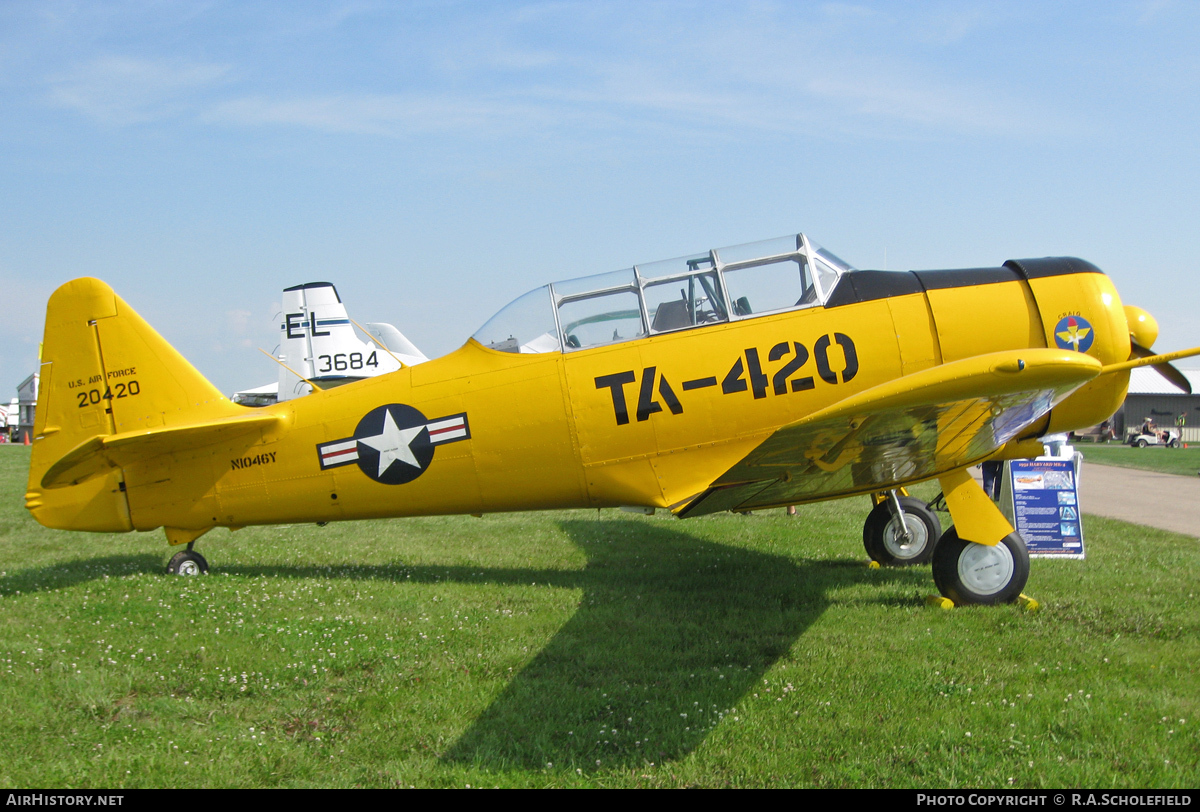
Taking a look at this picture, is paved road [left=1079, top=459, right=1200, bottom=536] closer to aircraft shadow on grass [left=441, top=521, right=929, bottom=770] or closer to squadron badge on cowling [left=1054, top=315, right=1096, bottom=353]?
squadron badge on cowling [left=1054, top=315, right=1096, bottom=353]

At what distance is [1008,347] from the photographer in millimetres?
5672

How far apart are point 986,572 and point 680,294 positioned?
312 centimetres

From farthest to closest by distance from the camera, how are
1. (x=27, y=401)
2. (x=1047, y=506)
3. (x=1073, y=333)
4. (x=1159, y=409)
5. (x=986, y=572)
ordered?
(x=27, y=401), (x=1159, y=409), (x=1047, y=506), (x=986, y=572), (x=1073, y=333)

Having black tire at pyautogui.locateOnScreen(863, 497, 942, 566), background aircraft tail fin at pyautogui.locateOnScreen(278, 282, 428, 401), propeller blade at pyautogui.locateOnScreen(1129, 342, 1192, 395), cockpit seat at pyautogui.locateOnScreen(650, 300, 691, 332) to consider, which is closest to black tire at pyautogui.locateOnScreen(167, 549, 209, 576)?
cockpit seat at pyautogui.locateOnScreen(650, 300, 691, 332)

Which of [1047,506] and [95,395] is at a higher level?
[95,395]

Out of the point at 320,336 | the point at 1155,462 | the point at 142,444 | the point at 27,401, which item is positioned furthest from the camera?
A: the point at 27,401

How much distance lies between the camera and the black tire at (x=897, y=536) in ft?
25.3

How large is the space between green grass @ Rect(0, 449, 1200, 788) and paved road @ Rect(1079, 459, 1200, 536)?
4112 mm

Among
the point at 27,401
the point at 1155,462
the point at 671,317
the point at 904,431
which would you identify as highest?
the point at 671,317

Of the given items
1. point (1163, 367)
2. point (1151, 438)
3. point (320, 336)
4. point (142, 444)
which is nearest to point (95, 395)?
point (142, 444)

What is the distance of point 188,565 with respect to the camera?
7.29 metres

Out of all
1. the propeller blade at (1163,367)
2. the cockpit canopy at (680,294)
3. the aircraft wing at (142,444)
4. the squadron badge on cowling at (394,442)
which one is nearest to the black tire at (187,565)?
the aircraft wing at (142,444)

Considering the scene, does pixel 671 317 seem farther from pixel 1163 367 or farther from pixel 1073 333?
pixel 1163 367

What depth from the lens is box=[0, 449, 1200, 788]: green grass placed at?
12.0 feet
